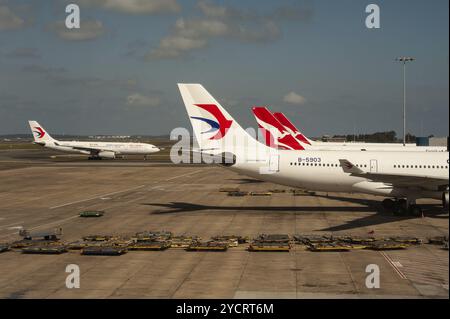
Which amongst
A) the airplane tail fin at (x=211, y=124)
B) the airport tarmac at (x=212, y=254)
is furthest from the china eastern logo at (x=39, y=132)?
the airplane tail fin at (x=211, y=124)

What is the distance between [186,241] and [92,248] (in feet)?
17.8

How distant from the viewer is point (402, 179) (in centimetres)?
3216

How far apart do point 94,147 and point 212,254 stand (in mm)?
93450

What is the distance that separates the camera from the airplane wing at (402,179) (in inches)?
1225

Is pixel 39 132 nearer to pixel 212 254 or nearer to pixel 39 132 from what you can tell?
pixel 39 132

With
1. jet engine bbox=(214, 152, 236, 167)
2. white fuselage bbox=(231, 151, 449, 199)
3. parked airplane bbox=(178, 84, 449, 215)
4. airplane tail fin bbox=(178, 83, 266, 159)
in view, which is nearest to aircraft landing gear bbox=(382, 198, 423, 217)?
parked airplane bbox=(178, 84, 449, 215)

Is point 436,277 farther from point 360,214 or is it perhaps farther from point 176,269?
point 360,214

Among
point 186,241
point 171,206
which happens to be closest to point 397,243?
point 186,241

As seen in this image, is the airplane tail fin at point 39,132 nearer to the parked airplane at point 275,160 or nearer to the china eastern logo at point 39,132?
the china eastern logo at point 39,132

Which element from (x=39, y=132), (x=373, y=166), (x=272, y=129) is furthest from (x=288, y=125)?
(x=39, y=132)

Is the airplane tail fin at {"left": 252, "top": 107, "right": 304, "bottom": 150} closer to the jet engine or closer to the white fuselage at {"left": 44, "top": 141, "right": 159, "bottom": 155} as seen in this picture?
the jet engine

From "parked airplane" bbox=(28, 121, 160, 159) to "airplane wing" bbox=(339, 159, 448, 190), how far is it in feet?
289
